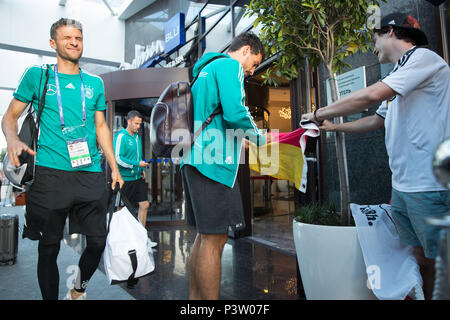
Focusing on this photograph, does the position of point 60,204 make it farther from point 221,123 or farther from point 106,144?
point 221,123

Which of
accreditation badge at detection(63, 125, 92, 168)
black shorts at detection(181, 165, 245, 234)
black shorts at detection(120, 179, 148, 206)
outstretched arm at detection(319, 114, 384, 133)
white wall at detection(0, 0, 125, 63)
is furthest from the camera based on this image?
white wall at detection(0, 0, 125, 63)

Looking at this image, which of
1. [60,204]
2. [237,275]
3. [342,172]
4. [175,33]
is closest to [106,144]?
[60,204]

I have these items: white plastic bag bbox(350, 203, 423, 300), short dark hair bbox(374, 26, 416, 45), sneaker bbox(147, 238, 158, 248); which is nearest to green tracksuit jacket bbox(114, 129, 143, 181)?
sneaker bbox(147, 238, 158, 248)

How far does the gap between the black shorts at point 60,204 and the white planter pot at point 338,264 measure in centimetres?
143

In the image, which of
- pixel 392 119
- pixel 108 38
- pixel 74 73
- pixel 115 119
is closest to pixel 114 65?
pixel 108 38

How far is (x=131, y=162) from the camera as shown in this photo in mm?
4414

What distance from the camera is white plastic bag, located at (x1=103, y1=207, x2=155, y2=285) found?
2.13 metres

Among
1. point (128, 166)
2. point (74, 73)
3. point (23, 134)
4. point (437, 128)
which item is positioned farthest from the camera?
point (128, 166)

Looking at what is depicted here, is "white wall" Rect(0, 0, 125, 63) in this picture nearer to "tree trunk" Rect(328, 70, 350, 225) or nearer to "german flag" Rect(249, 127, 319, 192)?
"german flag" Rect(249, 127, 319, 192)

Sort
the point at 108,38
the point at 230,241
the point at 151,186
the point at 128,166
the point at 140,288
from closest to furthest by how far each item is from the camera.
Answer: the point at 140,288, the point at 128,166, the point at 230,241, the point at 151,186, the point at 108,38

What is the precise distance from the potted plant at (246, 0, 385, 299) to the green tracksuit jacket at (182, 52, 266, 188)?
666 millimetres

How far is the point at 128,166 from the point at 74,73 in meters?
2.43

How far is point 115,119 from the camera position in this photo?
26.4 feet
